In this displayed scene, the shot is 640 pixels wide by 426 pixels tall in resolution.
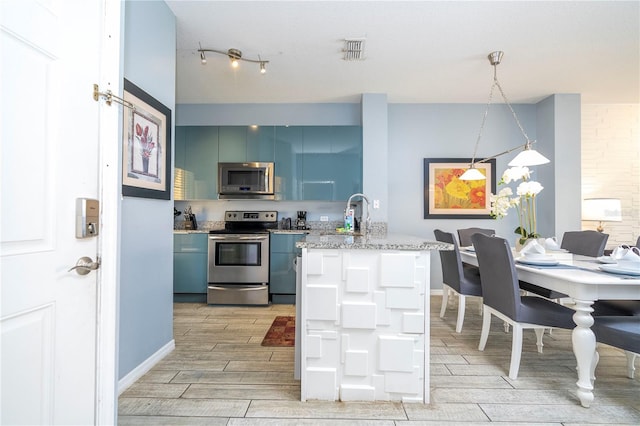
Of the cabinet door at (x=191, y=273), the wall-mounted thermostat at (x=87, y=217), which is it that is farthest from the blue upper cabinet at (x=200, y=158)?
the wall-mounted thermostat at (x=87, y=217)

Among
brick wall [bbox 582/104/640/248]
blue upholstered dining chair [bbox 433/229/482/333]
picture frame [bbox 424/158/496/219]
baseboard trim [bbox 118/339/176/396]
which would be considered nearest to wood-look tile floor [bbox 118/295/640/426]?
baseboard trim [bbox 118/339/176/396]

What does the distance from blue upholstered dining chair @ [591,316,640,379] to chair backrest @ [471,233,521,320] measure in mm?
392

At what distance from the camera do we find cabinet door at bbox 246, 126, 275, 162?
3.99 metres

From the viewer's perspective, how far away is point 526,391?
1.84 meters

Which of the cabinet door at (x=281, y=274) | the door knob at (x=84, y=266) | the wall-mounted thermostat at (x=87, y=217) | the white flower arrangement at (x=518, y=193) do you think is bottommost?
the cabinet door at (x=281, y=274)

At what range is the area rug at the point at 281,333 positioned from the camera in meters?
2.54

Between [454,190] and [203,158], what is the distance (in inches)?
135

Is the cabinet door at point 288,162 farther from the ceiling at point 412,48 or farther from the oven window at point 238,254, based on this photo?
the oven window at point 238,254

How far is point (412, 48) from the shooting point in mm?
2791

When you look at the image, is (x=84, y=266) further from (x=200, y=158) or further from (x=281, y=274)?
(x=200, y=158)

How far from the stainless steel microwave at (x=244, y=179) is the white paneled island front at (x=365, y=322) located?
7.90 ft

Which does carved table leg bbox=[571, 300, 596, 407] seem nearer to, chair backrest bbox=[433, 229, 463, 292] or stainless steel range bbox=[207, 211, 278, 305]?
chair backrest bbox=[433, 229, 463, 292]

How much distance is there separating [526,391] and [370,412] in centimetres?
101

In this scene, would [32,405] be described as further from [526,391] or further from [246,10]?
[246,10]
